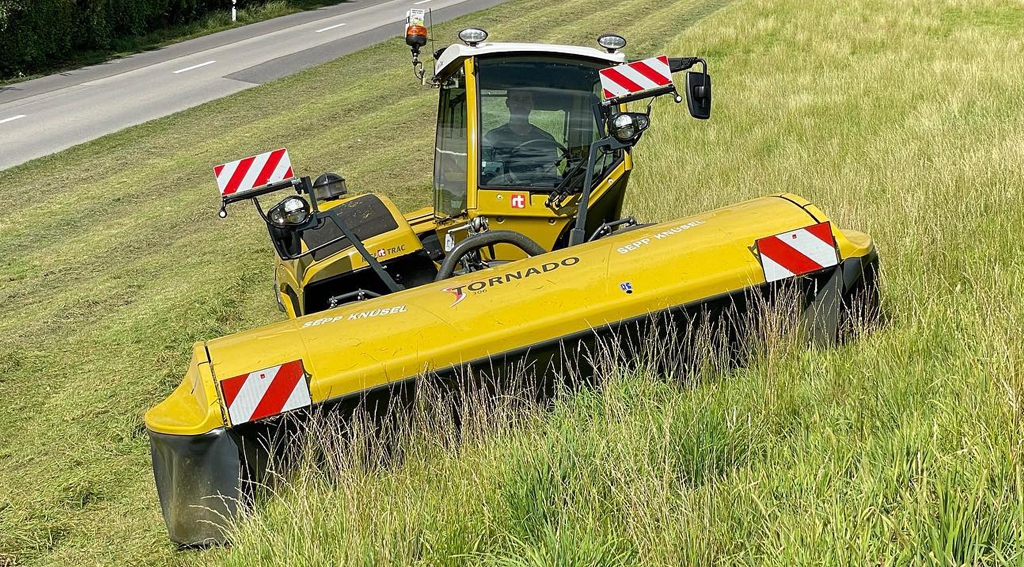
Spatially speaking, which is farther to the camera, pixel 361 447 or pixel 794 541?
pixel 361 447

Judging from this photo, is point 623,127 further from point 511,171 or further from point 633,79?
point 511,171

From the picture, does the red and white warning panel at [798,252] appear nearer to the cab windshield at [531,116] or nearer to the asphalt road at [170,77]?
the cab windshield at [531,116]

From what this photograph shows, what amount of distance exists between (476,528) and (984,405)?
1.69 metres

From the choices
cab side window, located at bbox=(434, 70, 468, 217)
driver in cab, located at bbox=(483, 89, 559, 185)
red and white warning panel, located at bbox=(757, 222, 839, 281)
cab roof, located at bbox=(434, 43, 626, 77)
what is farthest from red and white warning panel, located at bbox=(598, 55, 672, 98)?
red and white warning panel, located at bbox=(757, 222, 839, 281)

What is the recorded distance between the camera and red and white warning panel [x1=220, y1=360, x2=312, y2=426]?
13.5 feet

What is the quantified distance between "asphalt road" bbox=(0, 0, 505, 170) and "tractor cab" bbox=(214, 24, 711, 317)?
10.8m

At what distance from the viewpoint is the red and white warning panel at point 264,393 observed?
410 centimetres

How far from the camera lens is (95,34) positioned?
24062 millimetres

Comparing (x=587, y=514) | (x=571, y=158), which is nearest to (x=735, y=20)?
(x=571, y=158)

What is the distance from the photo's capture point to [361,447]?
3.85 meters

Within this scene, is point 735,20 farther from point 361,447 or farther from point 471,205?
point 361,447

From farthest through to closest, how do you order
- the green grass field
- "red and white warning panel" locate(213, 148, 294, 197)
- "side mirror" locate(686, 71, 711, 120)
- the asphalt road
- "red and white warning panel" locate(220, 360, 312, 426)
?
1. the asphalt road
2. "side mirror" locate(686, 71, 711, 120)
3. "red and white warning panel" locate(213, 148, 294, 197)
4. "red and white warning panel" locate(220, 360, 312, 426)
5. the green grass field

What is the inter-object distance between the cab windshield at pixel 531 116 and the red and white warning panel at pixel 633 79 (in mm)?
333

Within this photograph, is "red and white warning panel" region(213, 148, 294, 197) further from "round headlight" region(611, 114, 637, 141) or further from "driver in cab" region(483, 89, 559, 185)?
"round headlight" region(611, 114, 637, 141)
